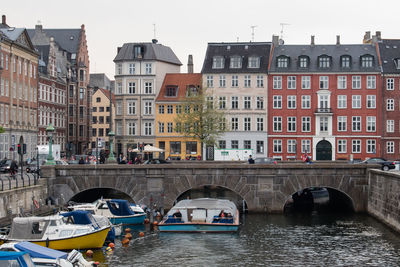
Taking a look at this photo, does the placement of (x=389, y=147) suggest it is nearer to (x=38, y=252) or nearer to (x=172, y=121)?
(x=172, y=121)

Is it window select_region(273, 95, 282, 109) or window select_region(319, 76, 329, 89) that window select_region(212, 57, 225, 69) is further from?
window select_region(319, 76, 329, 89)

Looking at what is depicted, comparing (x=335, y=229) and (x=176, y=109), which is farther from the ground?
(x=176, y=109)

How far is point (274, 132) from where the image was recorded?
95.6 meters

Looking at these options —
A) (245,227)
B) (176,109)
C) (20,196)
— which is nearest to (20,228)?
(20,196)

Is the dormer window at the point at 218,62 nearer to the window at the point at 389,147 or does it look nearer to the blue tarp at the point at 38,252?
the window at the point at 389,147

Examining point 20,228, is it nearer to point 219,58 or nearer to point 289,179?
point 289,179

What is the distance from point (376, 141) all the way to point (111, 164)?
49.2 m

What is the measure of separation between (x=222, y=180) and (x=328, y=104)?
140 ft

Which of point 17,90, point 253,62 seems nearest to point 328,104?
point 253,62

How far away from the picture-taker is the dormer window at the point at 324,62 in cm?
9425

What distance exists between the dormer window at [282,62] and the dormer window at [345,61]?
307 inches

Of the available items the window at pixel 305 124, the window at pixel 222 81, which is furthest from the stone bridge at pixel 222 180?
the window at pixel 222 81

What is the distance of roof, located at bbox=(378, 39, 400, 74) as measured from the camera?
9362 centimetres

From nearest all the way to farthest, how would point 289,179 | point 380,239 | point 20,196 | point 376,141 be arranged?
point 380,239 < point 20,196 < point 289,179 < point 376,141
